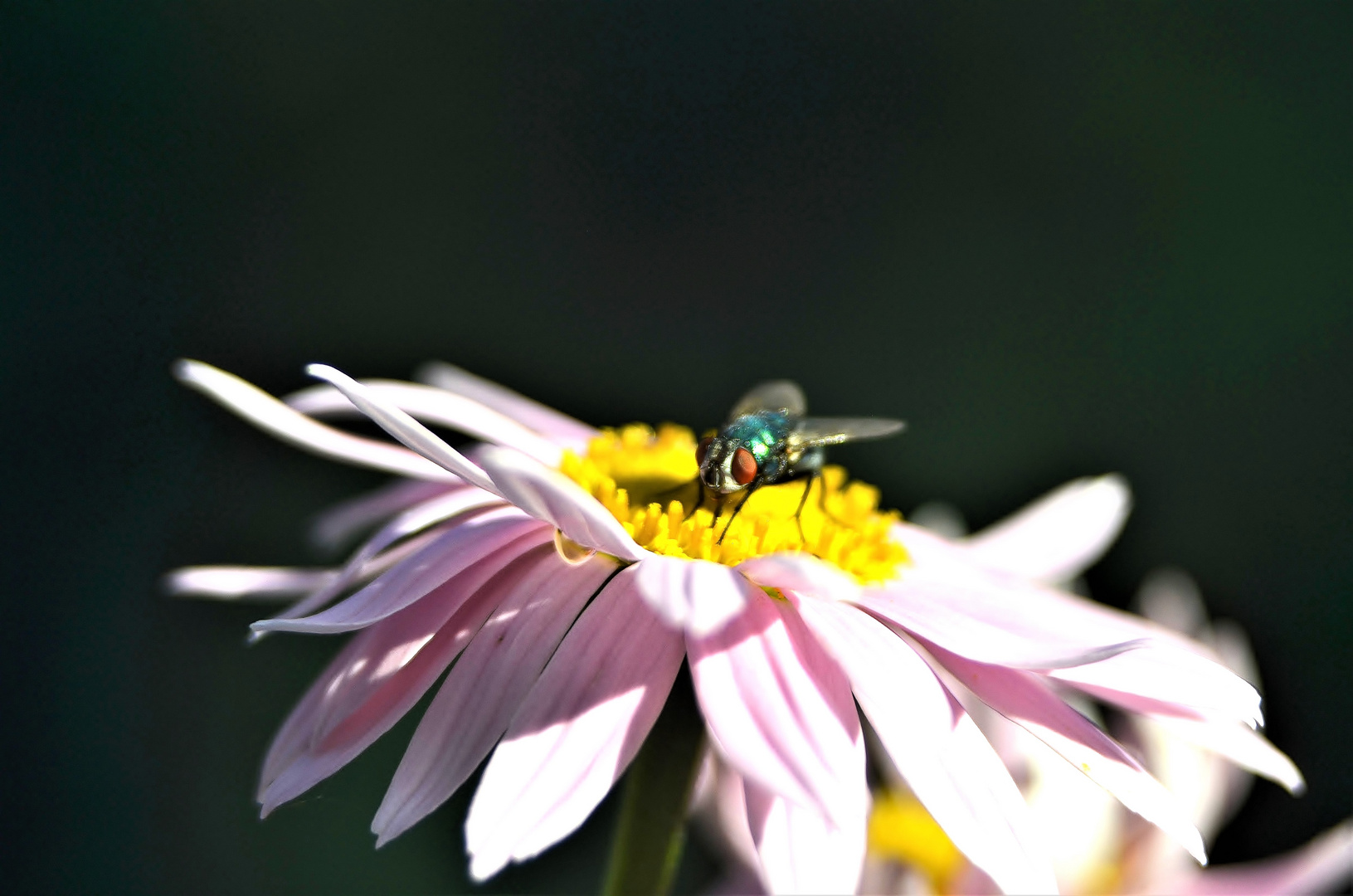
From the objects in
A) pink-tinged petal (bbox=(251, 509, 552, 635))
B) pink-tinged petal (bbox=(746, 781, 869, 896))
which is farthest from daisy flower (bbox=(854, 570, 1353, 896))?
pink-tinged petal (bbox=(251, 509, 552, 635))

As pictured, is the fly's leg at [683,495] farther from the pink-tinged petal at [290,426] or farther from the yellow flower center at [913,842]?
the yellow flower center at [913,842]

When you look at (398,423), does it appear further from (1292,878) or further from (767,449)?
(1292,878)

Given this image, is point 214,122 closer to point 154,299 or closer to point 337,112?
point 337,112

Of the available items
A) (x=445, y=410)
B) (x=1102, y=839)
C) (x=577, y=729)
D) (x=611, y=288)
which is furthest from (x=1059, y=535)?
(x=611, y=288)

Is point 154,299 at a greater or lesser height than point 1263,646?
greater

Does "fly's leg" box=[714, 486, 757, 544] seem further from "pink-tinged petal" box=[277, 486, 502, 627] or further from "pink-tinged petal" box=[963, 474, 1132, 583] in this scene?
"pink-tinged petal" box=[963, 474, 1132, 583]

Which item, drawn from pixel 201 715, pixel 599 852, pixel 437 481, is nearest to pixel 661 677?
pixel 437 481

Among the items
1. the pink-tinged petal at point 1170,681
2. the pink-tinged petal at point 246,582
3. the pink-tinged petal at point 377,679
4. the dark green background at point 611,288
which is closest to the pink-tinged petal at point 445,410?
the pink-tinged petal at point 246,582
